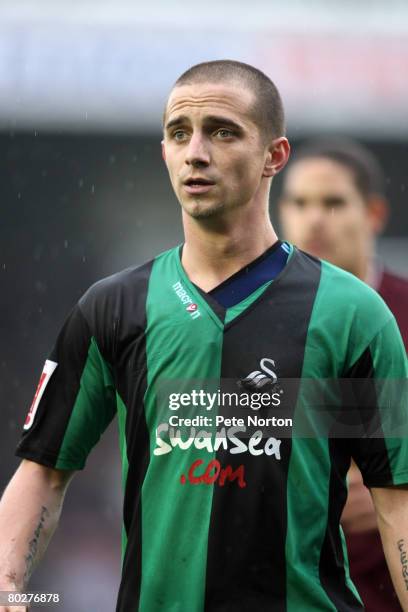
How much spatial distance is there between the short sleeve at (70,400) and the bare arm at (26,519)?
0.05m

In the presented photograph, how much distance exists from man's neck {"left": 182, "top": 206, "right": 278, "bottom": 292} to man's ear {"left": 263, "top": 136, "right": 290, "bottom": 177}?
13 cm

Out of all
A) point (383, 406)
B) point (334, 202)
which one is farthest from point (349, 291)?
point (334, 202)

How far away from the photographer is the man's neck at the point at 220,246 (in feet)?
12.3

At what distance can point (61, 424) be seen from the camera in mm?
3797

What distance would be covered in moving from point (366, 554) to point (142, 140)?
878cm

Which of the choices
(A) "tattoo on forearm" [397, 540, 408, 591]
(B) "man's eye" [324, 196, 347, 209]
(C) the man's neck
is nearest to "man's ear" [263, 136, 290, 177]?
(C) the man's neck

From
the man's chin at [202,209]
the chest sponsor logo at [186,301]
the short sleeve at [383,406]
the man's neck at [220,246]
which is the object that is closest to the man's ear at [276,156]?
the man's neck at [220,246]

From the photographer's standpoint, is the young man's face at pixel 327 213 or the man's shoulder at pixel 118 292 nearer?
the man's shoulder at pixel 118 292

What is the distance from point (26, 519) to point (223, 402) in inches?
24.7

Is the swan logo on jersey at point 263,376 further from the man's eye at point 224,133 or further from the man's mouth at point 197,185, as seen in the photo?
the man's eye at point 224,133

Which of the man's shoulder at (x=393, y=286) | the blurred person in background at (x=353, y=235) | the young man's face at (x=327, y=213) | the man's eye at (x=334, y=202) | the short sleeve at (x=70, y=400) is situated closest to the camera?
the short sleeve at (x=70, y=400)

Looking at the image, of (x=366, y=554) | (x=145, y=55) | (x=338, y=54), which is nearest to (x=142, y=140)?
(x=145, y=55)

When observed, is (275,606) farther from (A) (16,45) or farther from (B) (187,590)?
(A) (16,45)

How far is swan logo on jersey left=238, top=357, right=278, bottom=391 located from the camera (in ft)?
12.0
